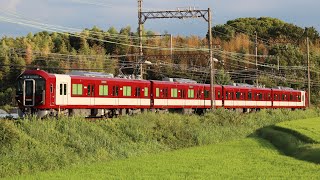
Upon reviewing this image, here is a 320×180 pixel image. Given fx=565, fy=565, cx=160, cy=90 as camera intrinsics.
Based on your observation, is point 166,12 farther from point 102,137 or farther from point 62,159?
point 62,159

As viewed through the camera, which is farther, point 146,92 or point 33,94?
point 146,92

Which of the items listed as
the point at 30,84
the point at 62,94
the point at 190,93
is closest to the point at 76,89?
the point at 62,94

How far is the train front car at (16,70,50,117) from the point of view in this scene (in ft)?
91.1

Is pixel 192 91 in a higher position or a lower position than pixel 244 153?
higher

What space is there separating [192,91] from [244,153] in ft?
58.3

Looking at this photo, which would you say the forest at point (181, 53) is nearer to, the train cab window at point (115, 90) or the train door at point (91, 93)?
the train cab window at point (115, 90)

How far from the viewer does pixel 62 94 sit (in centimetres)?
2856

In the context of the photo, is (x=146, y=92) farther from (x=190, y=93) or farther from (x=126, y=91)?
(x=190, y=93)

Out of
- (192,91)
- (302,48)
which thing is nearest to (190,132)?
(192,91)

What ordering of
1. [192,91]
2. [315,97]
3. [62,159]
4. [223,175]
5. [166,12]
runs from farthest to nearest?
[315,97], [192,91], [166,12], [62,159], [223,175]

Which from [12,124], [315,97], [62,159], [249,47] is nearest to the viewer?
[62,159]

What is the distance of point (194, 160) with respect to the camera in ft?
68.3

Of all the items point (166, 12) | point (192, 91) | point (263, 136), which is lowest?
point (263, 136)

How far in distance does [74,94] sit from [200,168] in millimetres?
12514
